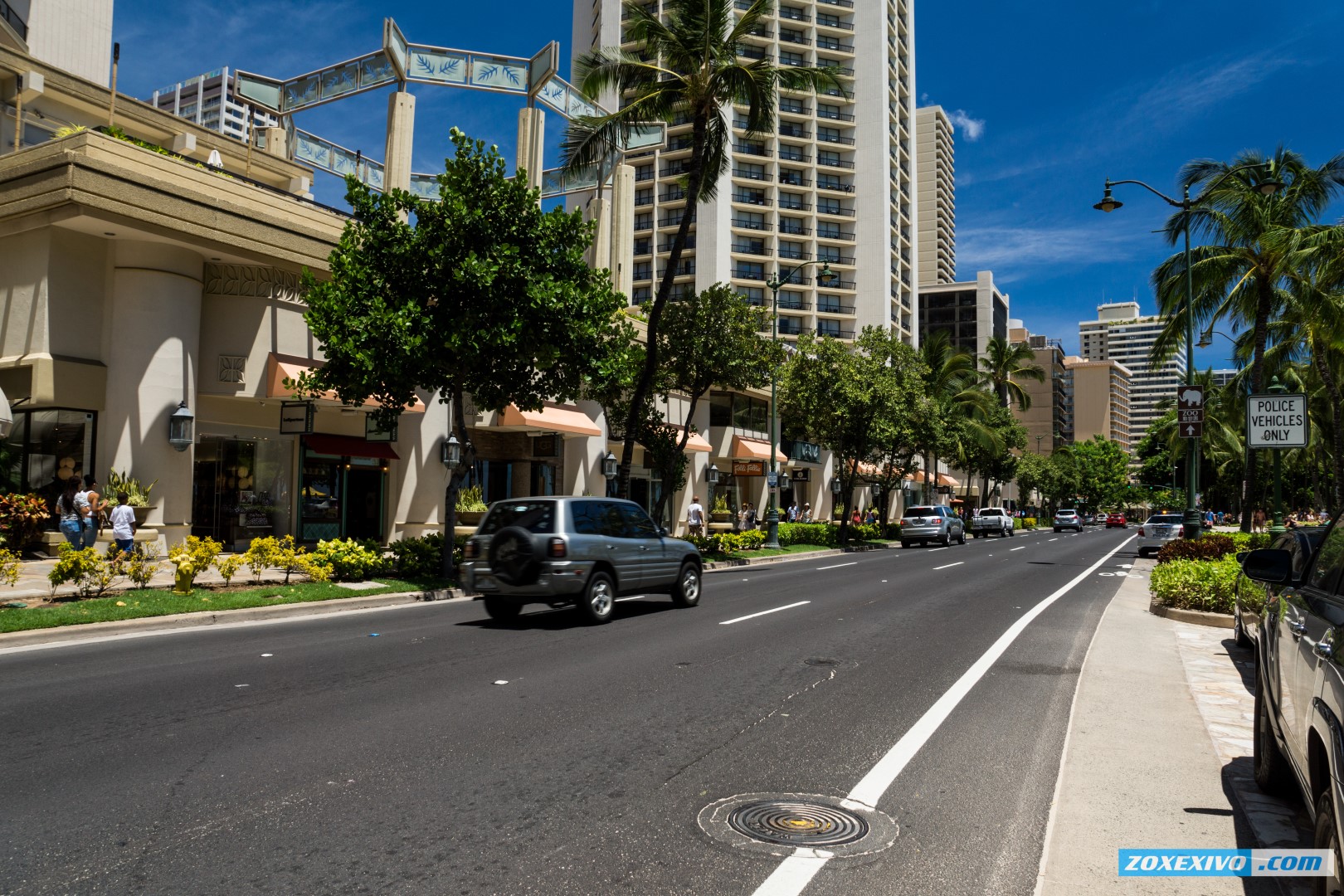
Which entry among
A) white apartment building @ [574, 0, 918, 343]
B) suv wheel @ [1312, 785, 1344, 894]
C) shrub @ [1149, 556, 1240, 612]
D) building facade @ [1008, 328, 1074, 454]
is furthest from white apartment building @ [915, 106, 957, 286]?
suv wheel @ [1312, 785, 1344, 894]

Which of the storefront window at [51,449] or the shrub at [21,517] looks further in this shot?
the storefront window at [51,449]

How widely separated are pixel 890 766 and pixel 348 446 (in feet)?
70.1

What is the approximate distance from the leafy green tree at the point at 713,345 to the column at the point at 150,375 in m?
12.1

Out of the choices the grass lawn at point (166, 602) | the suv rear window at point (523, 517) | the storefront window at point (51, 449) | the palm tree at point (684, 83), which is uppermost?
the palm tree at point (684, 83)

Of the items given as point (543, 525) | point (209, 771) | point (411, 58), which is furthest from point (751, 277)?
point (209, 771)

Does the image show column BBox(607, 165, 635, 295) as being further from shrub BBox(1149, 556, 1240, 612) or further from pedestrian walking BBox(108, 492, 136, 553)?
shrub BBox(1149, 556, 1240, 612)

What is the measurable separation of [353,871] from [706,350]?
74.2 feet

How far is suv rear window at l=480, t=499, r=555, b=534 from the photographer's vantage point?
12.1m

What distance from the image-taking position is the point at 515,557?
470 inches

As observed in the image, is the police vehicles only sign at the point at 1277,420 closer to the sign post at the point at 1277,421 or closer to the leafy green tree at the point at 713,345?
the sign post at the point at 1277,421

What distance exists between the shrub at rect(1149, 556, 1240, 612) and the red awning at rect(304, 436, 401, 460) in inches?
751

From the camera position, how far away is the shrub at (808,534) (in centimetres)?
3747

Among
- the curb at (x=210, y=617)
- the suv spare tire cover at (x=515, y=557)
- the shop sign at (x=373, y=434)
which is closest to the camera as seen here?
the curb at (x=210, y=617)

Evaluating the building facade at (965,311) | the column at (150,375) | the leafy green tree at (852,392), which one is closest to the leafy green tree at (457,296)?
the column at (150,375)
